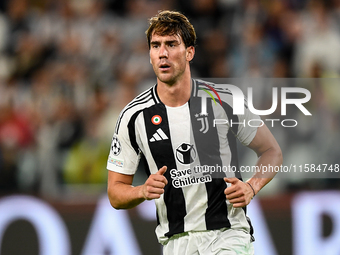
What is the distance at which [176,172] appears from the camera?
12.5ft

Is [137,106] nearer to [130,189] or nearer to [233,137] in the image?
[130,189]

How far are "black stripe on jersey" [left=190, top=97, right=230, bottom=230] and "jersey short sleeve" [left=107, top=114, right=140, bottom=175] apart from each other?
1.50 ft

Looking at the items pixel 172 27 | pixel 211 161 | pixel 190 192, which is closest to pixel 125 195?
pixel 190 192

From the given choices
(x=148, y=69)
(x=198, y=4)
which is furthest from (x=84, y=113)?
(x=198, y=4)

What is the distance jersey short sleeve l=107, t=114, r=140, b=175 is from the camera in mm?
3908

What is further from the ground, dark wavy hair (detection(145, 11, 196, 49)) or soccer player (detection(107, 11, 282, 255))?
dark wavy hair (detection(145, 11, 196, 49))

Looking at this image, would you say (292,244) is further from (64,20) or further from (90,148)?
(64,20)

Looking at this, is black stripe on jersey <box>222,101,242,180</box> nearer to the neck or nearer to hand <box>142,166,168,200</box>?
the neck

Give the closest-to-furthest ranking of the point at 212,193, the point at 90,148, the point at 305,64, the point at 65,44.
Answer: the point at 212,193, the point at 90,148, the point at 305,64, the point at 65,44

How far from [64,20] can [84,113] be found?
6.48 ft

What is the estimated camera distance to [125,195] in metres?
3.71

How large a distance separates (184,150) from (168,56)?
66 cm

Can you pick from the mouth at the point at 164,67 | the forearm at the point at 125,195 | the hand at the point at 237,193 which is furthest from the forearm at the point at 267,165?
the mouth at the point at 164,67

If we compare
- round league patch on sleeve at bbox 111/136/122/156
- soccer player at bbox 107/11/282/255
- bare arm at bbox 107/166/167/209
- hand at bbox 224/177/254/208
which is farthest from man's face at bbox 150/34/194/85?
hand at bbox 224/177/254/208
